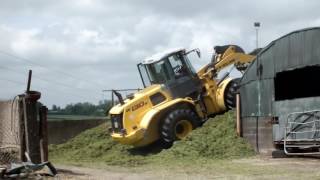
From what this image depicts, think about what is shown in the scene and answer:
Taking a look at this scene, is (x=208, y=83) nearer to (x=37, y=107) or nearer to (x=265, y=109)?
(x=265, y=109)

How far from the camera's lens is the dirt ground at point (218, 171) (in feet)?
52.9

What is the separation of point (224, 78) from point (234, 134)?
3585 millimetres

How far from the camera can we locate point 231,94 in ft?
89.0

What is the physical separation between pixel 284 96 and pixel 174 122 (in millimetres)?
4471

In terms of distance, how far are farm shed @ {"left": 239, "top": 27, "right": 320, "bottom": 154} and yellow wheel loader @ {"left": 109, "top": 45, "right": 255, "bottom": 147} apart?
1.60 m

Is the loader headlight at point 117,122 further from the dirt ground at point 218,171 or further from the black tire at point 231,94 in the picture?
the dirt ground at point 218,171

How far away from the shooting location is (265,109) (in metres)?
24.2

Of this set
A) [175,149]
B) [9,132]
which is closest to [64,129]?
[175,149]

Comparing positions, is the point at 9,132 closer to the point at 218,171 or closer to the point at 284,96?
the point at 218,171

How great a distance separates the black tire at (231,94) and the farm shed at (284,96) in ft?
3.26

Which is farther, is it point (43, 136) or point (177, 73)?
point (177, 73)

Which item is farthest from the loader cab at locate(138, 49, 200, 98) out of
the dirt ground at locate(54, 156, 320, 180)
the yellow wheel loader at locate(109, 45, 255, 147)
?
the dirt ground at locate(54, 156, 320, 180)

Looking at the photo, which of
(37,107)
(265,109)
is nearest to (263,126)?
(265,109)

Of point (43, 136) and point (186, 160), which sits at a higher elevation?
point (43, 136)
